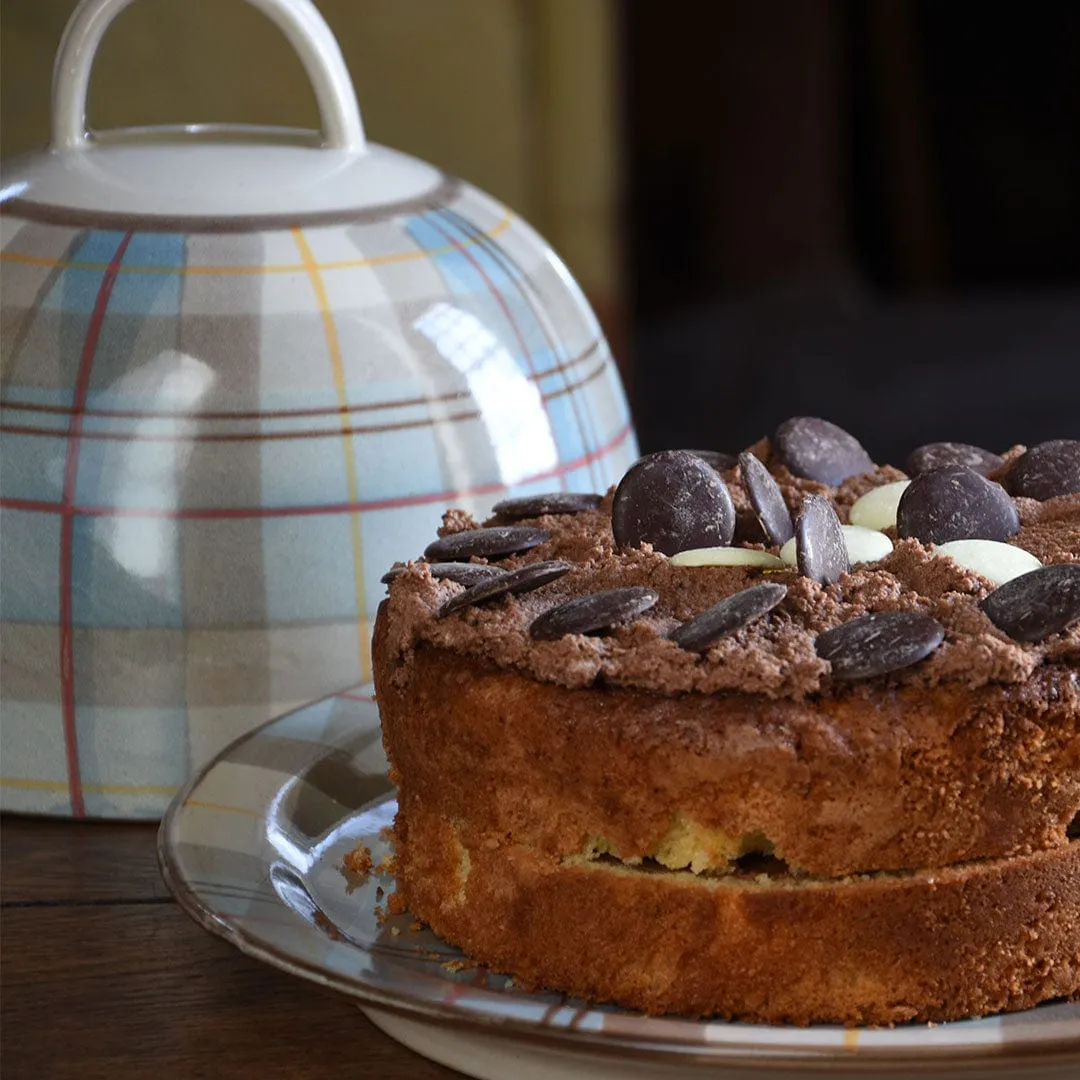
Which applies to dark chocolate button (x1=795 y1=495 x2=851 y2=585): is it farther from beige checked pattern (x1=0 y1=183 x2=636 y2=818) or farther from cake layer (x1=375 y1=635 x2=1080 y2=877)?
beige checked pattern (x1=0 y1=183 x2=636 y2=818)

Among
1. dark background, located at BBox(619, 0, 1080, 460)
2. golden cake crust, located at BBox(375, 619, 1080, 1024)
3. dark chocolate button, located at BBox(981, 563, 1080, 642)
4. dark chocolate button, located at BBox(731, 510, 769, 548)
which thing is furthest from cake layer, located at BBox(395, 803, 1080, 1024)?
dark background, located at BBox(619, 0, 1080, 460)

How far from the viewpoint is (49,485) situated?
1068 millimetres

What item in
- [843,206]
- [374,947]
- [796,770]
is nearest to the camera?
[796,770]

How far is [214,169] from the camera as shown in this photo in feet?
3.71

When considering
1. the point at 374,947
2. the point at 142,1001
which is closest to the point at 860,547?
the point at 374,947

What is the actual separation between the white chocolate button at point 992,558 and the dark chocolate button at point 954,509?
3 cm

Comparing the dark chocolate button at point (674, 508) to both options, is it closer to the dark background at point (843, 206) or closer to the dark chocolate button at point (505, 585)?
the dark chocolate button at point (505, 585)

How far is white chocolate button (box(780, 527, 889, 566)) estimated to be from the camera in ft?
2.93

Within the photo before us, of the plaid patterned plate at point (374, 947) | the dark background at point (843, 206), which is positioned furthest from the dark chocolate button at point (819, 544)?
the dark background at point (843, 206)

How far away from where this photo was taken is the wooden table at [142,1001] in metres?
0.84

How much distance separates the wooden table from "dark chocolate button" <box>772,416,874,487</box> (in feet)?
1.35

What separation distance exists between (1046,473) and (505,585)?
1.16 ft

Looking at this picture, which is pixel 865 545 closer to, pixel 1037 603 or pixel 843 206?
pixel 1037 603

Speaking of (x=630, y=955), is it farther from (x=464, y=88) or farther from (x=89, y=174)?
(x=464, y=88)
